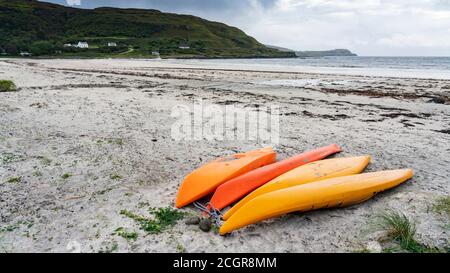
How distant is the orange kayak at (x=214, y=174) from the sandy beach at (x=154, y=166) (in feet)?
0.67

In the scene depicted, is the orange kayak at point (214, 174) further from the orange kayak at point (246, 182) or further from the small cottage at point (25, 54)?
the small cottage at point (25, 54)

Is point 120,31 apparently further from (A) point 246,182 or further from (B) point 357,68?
(A) point 246,182

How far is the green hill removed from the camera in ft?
312

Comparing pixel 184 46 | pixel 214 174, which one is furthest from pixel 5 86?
pixel 184 46

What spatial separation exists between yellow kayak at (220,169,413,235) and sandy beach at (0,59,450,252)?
4.6 inches

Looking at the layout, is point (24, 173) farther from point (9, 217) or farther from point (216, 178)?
point (216, 178)

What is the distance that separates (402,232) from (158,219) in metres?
2.48

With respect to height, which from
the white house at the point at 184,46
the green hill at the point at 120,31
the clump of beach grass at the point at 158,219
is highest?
the green hill at the point at 120,31

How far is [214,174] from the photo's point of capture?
4.27 m

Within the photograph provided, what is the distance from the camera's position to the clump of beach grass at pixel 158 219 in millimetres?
3422

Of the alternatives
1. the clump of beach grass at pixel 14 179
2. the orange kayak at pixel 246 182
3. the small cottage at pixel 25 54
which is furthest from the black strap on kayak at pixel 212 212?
the small cottage at pixel 25 54

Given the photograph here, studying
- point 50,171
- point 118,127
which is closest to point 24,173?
point 50,171
